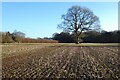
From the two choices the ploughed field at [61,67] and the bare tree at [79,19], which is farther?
the bare tree at [79,19]

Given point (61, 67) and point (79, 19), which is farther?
point (79, 19)

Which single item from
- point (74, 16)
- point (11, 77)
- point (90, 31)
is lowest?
point (11, 77)

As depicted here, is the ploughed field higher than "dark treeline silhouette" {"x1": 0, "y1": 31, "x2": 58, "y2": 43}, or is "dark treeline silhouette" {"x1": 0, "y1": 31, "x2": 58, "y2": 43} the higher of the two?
"dark treeline silhouette" {"x1": 0, "y1": 31, "x2": 58, "y2": 43}

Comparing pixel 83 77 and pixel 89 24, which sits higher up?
pixel 89 24

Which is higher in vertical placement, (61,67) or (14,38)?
(14,38)

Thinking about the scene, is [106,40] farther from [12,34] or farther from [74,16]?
[12,34]

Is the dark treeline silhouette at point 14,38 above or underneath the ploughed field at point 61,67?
above

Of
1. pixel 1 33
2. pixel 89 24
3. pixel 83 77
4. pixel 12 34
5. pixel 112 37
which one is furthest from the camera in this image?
pixel 112 37

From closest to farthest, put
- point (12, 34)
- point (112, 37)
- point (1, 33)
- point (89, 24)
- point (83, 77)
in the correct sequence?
point (83, 77) < point (1, 33) < point (89, 24) < point (12, 34) < point (112, 37)

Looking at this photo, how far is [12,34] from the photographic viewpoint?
2709 inches

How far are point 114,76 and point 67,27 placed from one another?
54.0m

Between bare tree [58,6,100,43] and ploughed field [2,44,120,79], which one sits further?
bare tree [58,6,100,43]

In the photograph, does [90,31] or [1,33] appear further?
[90,31]

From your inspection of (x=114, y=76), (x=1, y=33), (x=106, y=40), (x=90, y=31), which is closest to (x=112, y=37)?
(x=106, y=40)
